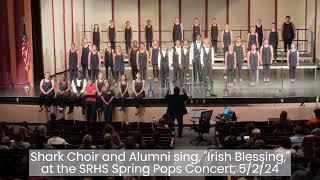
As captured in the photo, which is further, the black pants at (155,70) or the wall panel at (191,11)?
the wall panel at (191,11)

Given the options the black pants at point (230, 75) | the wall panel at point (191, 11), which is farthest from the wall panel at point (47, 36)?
the black pants at point (230, 75)

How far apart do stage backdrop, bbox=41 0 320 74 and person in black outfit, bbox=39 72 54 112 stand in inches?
238

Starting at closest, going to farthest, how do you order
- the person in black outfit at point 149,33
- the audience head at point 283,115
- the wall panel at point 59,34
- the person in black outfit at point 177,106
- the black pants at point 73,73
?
1. the audience head at point 283,115
2. the person in black outfit at point 177,106
3. the black pants at point 73,73
4. the person in black outfit at point 149,33
5. the wall panel at point 59,34

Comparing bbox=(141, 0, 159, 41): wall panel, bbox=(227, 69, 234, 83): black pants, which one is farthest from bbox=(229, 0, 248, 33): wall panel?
bbox=(227, 69, 234, 83): black pants

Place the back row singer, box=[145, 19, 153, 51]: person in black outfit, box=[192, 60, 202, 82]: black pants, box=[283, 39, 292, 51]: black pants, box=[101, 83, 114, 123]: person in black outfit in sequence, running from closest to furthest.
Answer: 1. box=[101, 83, 114, 123]: person in black outfit
2. the back row singer
3. box=[192, 60, 202, 82]: black pants
4. box=[283, 39, 292, 51]: black pants
5. box=[145, 19, 153, 51]: person in black outfit

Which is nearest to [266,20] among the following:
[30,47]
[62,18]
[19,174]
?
[62,18]

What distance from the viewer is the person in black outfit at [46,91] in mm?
17906

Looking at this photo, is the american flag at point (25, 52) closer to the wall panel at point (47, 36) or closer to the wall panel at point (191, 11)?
the wall panel at point (47, 36)

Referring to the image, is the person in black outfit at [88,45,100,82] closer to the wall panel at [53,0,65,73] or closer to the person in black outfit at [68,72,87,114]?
the person in black outfit at [68,72,87,114]

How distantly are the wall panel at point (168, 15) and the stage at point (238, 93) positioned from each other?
195 inches

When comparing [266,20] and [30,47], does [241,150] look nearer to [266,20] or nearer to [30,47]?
[30,47]

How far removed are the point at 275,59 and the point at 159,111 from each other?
243 inches

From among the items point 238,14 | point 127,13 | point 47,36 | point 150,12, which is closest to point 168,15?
point 150,12

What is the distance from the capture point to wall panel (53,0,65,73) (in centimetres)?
2309
